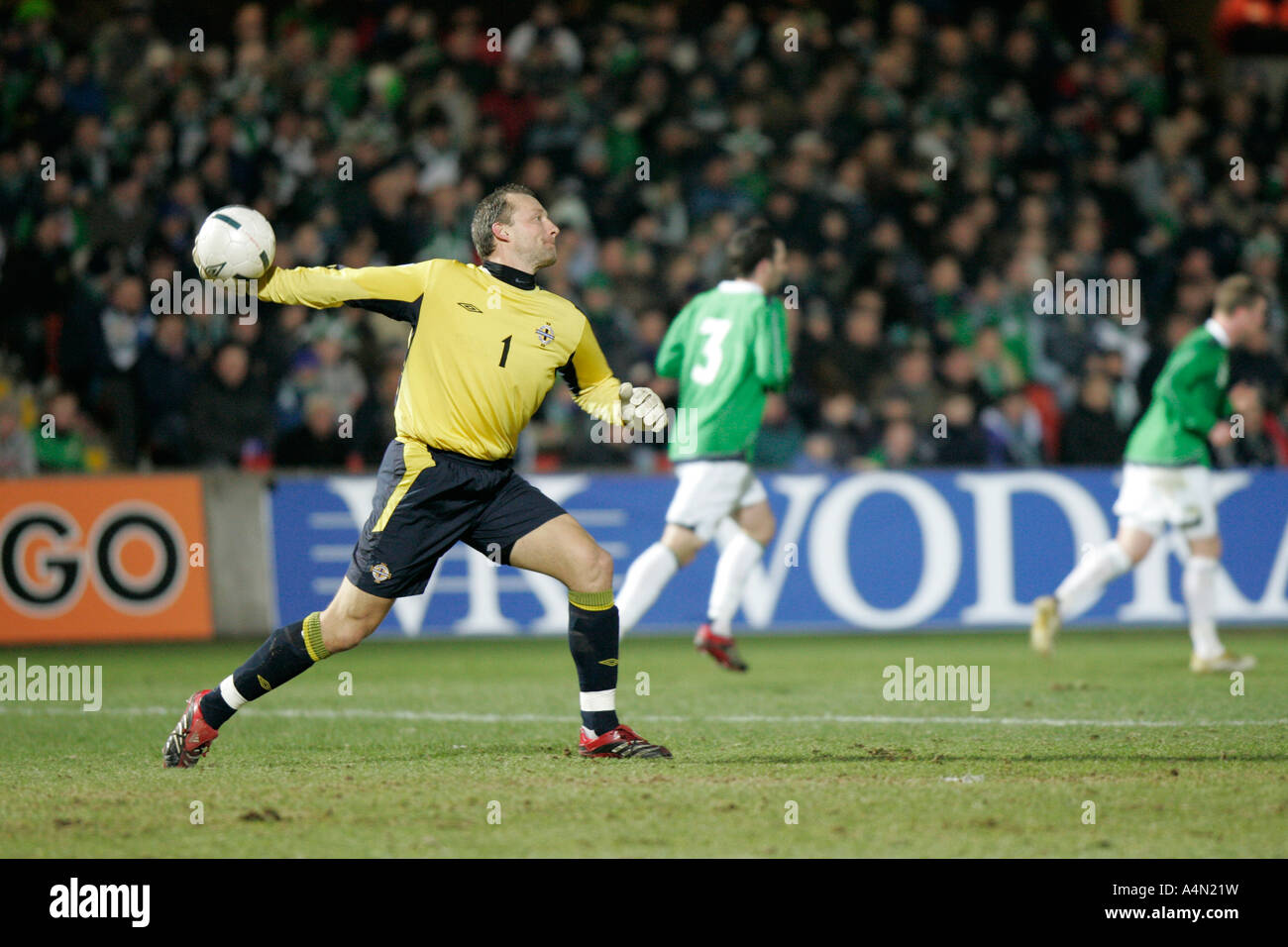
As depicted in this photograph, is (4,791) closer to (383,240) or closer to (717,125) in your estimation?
(383,240)

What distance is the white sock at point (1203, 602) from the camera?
9.78 meters

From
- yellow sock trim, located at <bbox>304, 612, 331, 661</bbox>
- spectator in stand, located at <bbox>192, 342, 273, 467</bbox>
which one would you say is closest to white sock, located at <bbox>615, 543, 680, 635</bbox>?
yellow sock trim, located at <bbox>304, 612, 331, 661</bbox>

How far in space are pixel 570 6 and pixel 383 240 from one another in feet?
15.2

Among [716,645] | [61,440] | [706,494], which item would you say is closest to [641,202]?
[61,440]

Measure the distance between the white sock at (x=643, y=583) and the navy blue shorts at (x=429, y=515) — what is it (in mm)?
2609

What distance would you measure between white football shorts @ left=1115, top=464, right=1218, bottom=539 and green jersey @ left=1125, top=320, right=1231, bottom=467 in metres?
0.06

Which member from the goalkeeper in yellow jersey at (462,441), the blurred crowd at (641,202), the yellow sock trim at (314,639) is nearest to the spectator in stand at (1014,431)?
the blurred crowd at (641,202)

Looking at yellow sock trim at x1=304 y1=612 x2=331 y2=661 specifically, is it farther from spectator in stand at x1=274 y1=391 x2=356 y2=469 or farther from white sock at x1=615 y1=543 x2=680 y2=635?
spectator in stand at x1=274 y1=391 x2=356 y2=469

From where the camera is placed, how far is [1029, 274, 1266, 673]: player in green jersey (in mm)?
9625

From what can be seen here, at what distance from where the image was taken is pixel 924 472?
12469 millimetres

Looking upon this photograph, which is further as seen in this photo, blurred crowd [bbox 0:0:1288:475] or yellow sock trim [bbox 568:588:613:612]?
blurred crowd [bbox 0:0:1288:475]

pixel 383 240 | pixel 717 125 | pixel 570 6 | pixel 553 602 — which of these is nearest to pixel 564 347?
pixel 553 602

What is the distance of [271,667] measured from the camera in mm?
6242

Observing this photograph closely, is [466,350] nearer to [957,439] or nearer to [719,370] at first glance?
[719,370]
